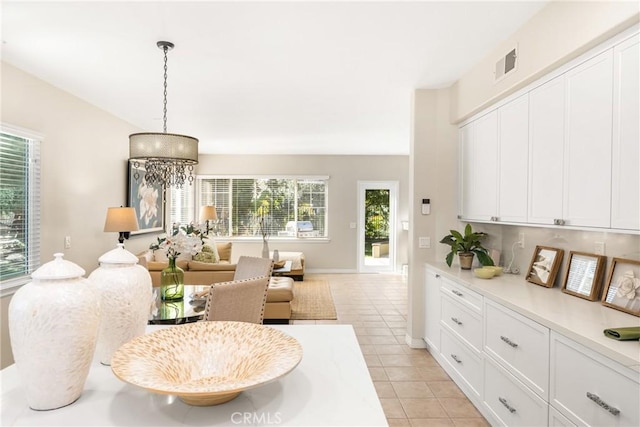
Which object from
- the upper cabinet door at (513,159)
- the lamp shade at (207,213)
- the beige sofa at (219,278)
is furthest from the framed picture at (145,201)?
the upper cabinet door at (513,159)

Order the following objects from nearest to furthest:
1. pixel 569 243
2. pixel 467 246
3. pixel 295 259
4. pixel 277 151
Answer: pixel 569 243 → pixel 467 246 → pixel 295 259 → pixel 277 151

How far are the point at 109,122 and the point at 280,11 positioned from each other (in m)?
3.45

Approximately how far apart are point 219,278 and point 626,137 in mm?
3740

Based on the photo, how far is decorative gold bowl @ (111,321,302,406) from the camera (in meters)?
0.82

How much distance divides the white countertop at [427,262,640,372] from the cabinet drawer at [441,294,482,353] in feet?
0.70

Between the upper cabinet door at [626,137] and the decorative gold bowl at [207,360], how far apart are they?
171 cm

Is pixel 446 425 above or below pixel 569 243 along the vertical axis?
below

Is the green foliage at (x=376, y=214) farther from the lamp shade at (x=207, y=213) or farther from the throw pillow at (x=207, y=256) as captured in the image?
the throw pillow at (x=207, y=256)

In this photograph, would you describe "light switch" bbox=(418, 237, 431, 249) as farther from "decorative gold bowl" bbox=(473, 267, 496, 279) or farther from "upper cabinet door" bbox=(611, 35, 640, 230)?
"upper cabinet door" bbox=(611, 35, 640, 230)

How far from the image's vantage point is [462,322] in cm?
277

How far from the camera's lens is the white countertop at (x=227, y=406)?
0.82 m

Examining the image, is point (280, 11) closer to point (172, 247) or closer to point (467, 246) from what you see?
point (172, 247)

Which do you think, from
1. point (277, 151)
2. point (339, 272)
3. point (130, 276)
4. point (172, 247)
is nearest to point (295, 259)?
point (339, 272)

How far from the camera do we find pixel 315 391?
0.96 metres
